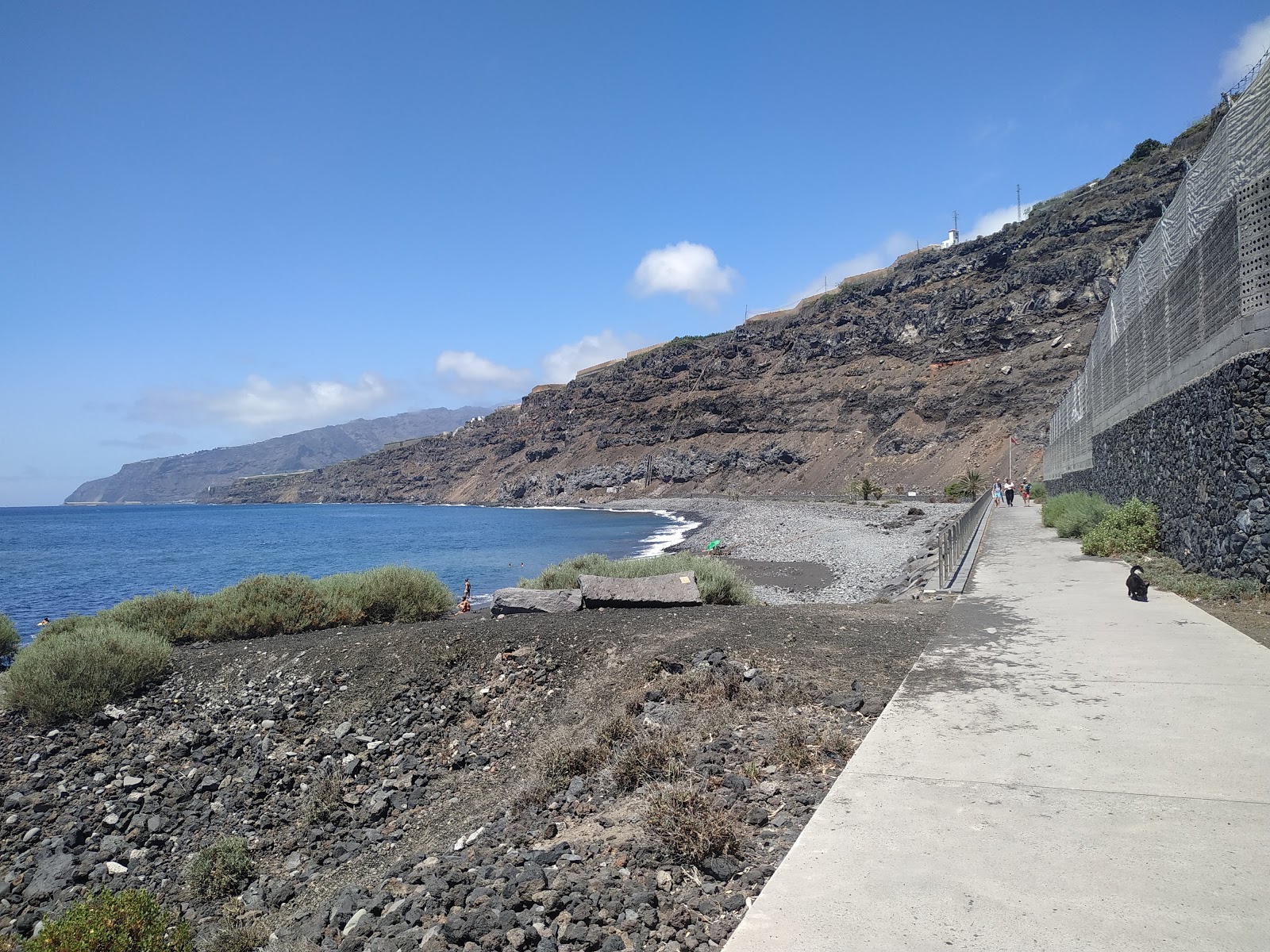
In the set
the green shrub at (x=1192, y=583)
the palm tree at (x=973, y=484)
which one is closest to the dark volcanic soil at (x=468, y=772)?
the green shrub at (x=1192, y=583)

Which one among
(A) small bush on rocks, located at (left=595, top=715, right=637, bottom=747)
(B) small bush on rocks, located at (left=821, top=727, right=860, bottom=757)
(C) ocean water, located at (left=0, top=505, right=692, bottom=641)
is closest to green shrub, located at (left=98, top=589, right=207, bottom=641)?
(A) small bush on rocks, located at (left=595, top=715, right=637, bottom=747)

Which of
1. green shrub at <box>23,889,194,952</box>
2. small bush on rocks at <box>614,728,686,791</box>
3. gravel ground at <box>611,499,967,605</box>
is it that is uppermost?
small bush on rocks at <box>614,728,686,791</box>

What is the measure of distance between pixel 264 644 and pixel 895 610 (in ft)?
30.0

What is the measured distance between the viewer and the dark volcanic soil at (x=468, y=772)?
3.84 metres

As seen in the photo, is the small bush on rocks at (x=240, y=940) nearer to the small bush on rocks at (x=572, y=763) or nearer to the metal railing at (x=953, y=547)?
the small bush on rocks at (x=572, y=763)

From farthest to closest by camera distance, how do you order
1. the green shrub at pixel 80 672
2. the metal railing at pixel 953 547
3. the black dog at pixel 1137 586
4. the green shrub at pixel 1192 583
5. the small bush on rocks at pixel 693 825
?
the metal railing at pixel 953 547, the black dog at pixel 1137 586, the green shrub at pixel 80 672, the green shrub at pixel 1192 583, the small bush on rocks at pixel 693 825

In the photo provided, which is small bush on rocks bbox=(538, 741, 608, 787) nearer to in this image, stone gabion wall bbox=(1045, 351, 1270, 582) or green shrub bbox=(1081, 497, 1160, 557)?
stone gabion wall bbox=(1045, 351, 1270, 582)

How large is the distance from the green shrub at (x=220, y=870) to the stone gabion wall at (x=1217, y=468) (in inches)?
438

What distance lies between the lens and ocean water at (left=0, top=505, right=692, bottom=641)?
33.8 m

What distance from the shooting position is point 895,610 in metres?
10.1

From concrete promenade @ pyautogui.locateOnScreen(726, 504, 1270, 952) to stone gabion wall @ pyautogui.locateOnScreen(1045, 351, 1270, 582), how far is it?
2.77 metres

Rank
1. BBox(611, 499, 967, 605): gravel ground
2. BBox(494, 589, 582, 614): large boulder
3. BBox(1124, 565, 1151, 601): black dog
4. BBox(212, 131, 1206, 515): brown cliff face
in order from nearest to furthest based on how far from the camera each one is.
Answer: BBox(1124, 565, 1151, 601): black dog, BBox(494, 589, 582, 614): large boulder, BBox(611, 499, 967, 605): gravel ground, BBox(212, 131, 1206, 515): brown cliff face

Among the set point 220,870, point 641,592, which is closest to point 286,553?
point 641,592

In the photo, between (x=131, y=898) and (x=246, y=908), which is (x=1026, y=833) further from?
(x=246, y=908)
